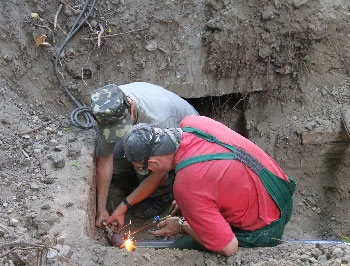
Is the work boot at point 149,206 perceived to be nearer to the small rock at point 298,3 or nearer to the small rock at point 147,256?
the small rock at point 147,256

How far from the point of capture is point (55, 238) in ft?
10.6

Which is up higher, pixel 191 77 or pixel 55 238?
pixel 191 77

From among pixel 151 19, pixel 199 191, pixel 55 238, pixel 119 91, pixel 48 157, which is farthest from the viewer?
pixel 151 19

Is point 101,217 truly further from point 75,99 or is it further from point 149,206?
point 75,99

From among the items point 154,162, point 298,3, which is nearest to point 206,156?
point 154,162

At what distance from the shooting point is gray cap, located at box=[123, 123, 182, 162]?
297cm

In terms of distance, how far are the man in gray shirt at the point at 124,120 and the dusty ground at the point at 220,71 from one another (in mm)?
200

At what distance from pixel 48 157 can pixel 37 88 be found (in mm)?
1085

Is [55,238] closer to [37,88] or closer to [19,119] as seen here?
[19,119]

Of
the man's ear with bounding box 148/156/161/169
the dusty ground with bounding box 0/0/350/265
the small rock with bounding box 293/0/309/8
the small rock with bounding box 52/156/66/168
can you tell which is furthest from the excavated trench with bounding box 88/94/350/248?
the man's ear with bounding box 148/156/161/169

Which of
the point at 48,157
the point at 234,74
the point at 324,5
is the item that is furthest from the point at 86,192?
the point at 324,5

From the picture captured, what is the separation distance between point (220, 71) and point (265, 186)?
2.42m

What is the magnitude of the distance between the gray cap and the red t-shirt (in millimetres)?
101

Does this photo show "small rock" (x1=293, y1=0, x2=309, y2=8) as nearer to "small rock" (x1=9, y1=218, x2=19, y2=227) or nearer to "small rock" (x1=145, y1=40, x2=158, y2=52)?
"small rock" (x1=145, y1=40, x2=158, y2=52)
